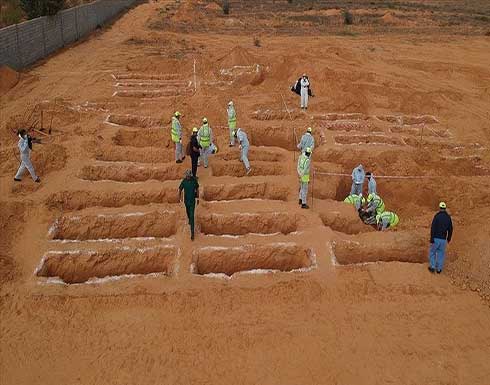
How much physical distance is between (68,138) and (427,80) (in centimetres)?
1617

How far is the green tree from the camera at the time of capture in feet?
76.5

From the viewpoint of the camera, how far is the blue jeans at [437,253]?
330 inches

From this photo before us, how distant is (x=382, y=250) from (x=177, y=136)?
602 cm

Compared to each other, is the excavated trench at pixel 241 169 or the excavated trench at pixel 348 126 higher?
the excavated trench at pixel 348 126

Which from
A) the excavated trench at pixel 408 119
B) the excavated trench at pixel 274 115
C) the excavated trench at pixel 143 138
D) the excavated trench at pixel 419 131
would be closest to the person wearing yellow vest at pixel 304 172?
the excavated trench at pixel 143 138

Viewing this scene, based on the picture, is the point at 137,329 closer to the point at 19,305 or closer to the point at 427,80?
the point at 19,305

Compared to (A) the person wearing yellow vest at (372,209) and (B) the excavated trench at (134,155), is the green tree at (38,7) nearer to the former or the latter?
(B) the excavated trench at (134,155)

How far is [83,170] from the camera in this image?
11984 millimetres

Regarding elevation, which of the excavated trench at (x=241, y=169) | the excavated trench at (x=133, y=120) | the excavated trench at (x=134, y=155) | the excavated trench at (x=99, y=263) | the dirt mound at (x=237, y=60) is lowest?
the excavated trench at (x=99, y=263)

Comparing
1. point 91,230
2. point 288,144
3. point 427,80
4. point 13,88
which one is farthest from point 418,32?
point 91,230

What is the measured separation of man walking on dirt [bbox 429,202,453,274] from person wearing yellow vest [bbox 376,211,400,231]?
6.81ft

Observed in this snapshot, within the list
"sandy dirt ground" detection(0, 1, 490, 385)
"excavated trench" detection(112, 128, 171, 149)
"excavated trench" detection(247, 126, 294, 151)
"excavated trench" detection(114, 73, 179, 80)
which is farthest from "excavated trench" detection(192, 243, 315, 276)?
"excavated trench" detection(114, 73, 179, 80)

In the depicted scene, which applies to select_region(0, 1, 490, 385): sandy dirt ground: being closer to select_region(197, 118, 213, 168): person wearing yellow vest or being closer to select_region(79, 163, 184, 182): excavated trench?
select_region(79, 163, 184, 182): excavated trench

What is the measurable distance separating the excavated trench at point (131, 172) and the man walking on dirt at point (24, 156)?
126 cm
